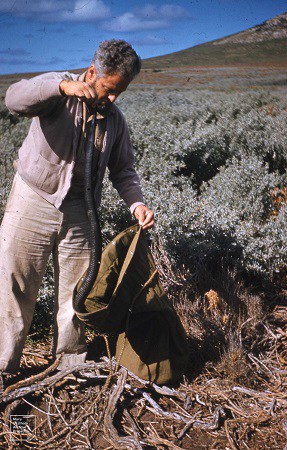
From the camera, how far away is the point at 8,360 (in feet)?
10.4

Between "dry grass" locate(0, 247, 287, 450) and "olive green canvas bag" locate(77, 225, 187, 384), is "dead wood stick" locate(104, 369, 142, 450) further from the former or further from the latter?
"olive green canvas bag" locate(77, 225, 187, 384)

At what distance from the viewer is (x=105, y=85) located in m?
2.66

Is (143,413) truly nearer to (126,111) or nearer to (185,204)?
(185,204)

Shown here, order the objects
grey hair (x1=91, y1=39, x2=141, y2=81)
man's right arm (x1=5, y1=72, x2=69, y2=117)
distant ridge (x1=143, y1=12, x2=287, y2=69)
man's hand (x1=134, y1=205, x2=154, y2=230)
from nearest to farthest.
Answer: man's right arm (x1=5, y1=72, x2=69, y2=117)
grey hair (x1=91, y1=39, x2=141, y2=81)
man's hand (x1=134, y1=205, x2=154, y2=230)
distant ridge (x1=143, y1=12, x2=287, y2=69)

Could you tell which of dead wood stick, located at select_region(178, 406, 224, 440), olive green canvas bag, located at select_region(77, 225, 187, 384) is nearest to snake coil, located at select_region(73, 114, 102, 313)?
olive green canvas bag, located at select_region(77, 225, 187, 384)

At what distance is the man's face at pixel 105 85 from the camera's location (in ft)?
8.66

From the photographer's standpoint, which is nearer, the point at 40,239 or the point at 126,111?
the point at 40,239

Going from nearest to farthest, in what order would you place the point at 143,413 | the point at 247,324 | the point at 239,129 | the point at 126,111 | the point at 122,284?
the point at 122,284
the point at 143,413
the point at 247,324
the point at 239,129
the point at 126,111

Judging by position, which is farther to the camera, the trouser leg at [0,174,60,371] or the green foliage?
the green foliage

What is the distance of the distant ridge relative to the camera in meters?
9.69

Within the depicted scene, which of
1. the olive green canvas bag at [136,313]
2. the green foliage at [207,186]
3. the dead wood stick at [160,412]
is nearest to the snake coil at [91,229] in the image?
the olive green canvas bag at [136,313]

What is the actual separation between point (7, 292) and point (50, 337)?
39.2 inches

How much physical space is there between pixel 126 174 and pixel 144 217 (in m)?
0.35

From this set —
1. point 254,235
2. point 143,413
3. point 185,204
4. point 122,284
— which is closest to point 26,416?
point 143,413
